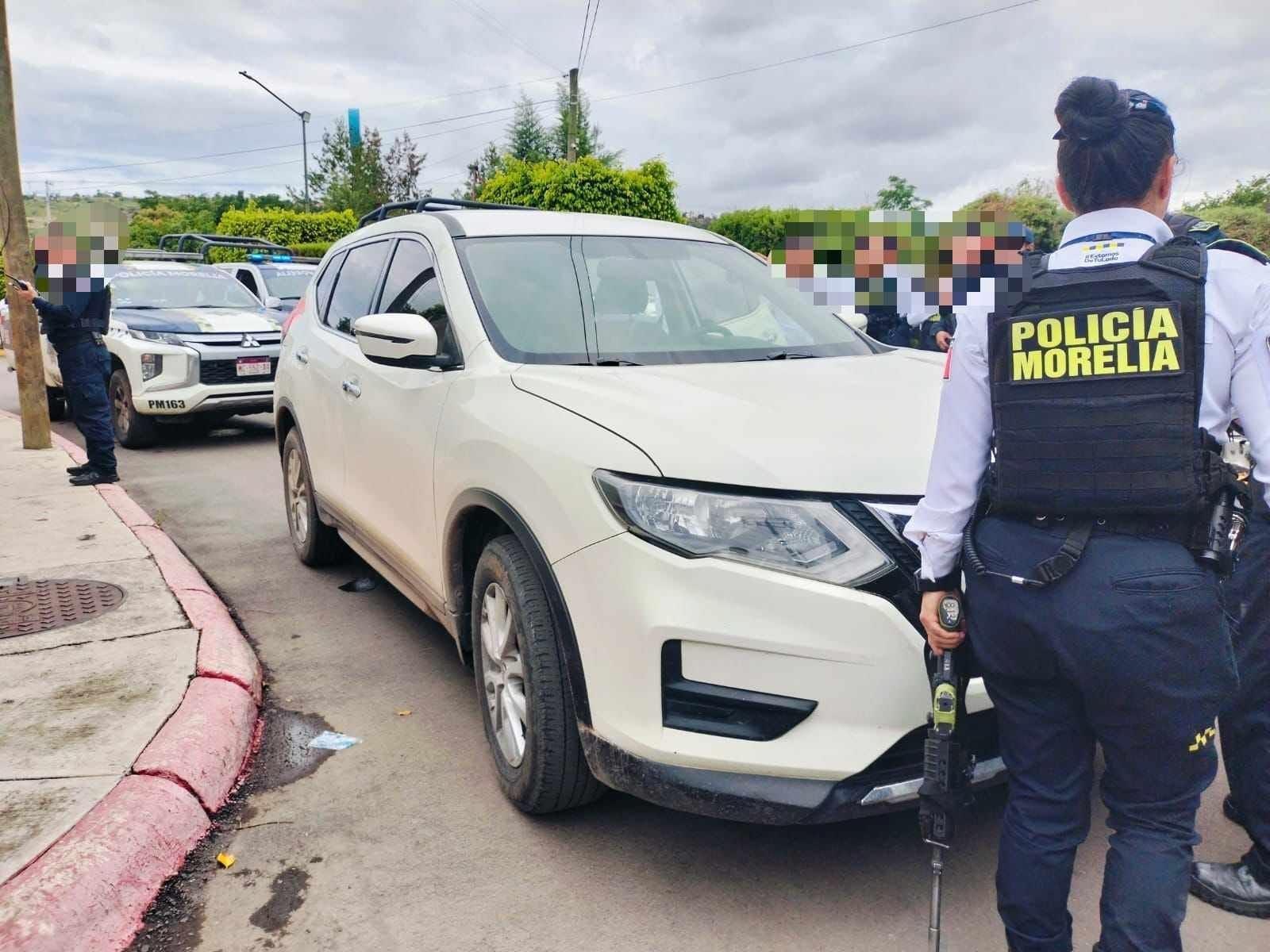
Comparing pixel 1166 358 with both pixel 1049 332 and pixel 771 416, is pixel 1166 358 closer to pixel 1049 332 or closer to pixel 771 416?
pixel 1049 332

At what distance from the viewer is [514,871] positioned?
2797 millimetres

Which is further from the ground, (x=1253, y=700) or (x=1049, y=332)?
(x=1049, y=332)

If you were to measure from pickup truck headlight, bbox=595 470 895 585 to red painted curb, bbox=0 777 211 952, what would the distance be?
1614 mm

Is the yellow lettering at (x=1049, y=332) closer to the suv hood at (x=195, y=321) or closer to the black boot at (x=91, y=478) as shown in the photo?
the black boot at (x=91, y=478)

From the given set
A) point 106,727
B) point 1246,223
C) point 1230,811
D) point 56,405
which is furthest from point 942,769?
point 1246,223


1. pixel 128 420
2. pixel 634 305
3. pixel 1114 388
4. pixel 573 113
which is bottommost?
pixel 128 420

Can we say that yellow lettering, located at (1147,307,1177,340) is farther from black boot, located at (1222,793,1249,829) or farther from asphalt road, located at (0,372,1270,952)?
black boot, located at (1222,793,1249,829)

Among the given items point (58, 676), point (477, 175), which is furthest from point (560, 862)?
point (477, 175)

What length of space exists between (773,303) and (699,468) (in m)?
1.83

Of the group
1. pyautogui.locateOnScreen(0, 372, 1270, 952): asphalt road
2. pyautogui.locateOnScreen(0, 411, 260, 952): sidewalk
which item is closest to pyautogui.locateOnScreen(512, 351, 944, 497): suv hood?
pyautogui.locateOnScreen(0, 372, 1270, 952): asphalt road

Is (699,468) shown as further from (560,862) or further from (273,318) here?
(273,318)

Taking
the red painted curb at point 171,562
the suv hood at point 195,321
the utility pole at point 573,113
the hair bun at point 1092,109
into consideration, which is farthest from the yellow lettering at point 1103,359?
the utility pole at point 573,113

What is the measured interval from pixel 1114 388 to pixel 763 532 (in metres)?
0.84

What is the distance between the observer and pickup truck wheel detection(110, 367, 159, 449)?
9.71m
